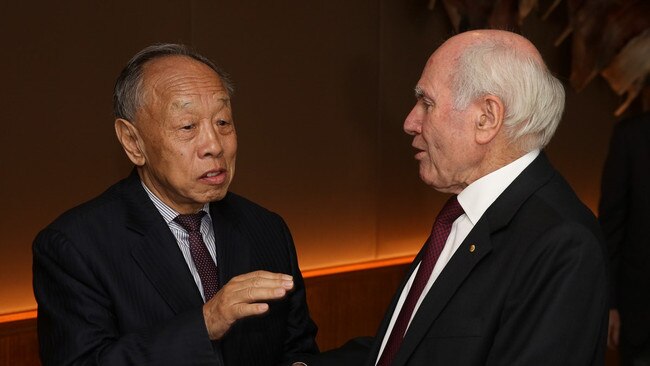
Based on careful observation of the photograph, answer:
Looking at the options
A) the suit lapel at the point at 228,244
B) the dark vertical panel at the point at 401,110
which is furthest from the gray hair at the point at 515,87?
the dark vertical panel at the point at 401,110

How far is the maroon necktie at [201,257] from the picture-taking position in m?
1.95

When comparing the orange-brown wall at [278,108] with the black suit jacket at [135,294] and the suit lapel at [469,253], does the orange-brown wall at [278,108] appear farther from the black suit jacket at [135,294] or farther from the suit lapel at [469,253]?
the suit lapel at [469,253]

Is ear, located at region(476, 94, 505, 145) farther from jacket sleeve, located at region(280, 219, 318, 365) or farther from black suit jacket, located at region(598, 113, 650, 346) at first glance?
black suit jacket, located at region(598, 113, 650, 346)

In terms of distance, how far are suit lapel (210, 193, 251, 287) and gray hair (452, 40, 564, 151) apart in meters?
0.72

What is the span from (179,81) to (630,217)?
80.0 inches

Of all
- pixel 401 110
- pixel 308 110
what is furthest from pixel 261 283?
pixel 401 110

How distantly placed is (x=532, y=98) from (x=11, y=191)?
2226 millimetres

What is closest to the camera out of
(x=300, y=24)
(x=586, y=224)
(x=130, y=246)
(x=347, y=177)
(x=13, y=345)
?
(x=586, y=224)

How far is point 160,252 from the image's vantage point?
190 cm

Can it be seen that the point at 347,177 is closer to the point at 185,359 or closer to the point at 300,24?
the point at 300,24

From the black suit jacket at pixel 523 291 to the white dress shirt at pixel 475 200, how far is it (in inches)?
1.2

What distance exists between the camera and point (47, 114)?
313cm

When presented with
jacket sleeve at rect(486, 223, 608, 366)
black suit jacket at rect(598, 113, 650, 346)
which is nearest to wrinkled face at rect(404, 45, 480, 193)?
jacket sleeve at rect(486, 223, 608, 366)

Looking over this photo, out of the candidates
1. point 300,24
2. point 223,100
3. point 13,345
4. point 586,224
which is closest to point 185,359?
point 223,100
